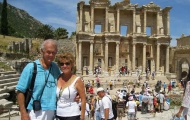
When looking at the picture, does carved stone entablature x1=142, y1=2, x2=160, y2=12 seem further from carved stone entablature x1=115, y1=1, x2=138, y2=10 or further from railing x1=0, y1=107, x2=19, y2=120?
railing x1=0, y1=107, x2=19, y2=120

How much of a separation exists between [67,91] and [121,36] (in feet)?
101

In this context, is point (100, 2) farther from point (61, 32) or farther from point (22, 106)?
point (61, 32)

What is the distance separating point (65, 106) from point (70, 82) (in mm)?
435

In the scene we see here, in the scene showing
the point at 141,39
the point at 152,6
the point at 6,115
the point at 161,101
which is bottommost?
the point at 161,101

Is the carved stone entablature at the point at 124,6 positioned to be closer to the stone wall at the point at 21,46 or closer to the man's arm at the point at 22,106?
the stone wall at the point at 21,46

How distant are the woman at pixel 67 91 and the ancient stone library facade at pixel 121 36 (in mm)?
26715

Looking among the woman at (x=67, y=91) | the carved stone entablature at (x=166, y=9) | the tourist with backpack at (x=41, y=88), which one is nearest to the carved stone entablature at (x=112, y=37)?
the carved stone entablature at (x=166, y=9)

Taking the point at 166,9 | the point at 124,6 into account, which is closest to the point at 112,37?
the point at 124,6

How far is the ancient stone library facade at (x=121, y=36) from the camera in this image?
3222 cm

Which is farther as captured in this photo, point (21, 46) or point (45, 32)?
point (45, 32)

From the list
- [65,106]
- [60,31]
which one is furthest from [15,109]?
[60,31]

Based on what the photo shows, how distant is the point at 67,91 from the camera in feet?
12.7

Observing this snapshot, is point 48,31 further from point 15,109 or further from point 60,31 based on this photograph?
point 15,109

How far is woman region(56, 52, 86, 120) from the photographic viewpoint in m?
3.89
